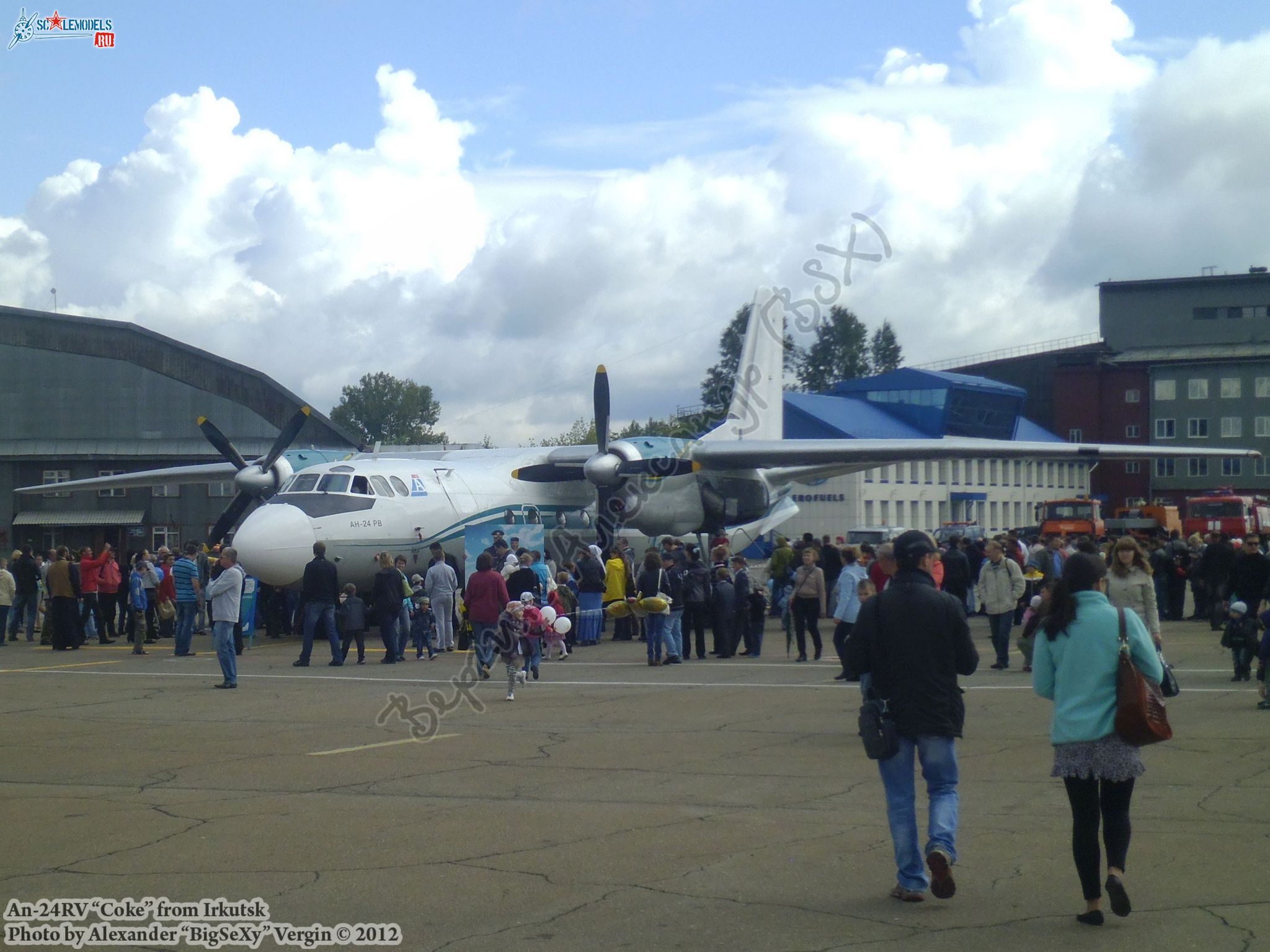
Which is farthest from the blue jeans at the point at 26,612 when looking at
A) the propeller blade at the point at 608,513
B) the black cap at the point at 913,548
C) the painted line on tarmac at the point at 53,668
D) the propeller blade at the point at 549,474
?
the black cap at the point at 913,548

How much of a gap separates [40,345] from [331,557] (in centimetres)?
3606

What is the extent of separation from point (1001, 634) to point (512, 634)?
633cm

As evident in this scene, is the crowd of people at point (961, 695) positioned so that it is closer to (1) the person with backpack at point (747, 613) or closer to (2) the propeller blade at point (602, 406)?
(1) the person with backpack at point (747, 613)

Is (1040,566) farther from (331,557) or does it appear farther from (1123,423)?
(1123,423)

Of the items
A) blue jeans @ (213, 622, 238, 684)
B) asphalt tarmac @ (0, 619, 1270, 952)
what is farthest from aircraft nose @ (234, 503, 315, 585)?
asphalt tarmac @ (0, 619, 1270, 952)

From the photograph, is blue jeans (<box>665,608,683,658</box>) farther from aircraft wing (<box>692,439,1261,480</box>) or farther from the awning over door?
the awning over door

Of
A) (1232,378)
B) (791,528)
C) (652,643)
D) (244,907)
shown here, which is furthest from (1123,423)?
(244,907)

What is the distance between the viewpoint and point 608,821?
25.3 feet

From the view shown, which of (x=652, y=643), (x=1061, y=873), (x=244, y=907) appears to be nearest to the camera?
(x=244, y=907)

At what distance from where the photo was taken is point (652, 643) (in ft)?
59.0

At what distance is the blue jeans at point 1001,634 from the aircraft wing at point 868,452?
859 cm

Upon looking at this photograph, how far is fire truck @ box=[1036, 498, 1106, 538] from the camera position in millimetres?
43281

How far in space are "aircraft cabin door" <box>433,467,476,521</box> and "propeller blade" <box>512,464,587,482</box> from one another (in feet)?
5.04

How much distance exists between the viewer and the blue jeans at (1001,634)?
52.5ft
